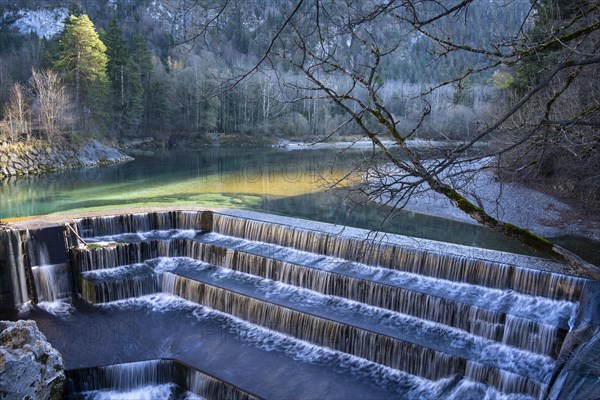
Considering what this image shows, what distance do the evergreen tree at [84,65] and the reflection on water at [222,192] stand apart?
6.17 m

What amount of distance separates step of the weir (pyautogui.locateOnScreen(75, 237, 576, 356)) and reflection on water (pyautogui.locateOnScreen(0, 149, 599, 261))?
1374 mm

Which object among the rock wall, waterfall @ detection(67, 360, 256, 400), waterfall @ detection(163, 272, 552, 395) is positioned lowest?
waterfall @ detection(67, 360, 256, 400)

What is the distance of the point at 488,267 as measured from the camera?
10.5m

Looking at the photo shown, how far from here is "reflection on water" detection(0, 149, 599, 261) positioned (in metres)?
15.5

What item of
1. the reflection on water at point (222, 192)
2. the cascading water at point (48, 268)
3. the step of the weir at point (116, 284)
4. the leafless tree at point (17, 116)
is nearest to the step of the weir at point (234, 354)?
the step of the weir at point (116, 284)

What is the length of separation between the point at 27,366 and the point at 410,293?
22.5 feet

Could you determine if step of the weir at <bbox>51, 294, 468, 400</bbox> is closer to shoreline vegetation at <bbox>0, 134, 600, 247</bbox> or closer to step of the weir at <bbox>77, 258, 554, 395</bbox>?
step of the weir at <bbox>77, 258, 554, 395</bbox>

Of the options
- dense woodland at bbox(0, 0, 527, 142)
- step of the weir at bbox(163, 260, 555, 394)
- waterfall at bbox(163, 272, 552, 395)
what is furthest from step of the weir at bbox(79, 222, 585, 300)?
dense woodland at bbox(0, 0, 527, 142)

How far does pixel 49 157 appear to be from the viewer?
94.1 feet

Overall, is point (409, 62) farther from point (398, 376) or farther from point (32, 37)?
point (398, 376)

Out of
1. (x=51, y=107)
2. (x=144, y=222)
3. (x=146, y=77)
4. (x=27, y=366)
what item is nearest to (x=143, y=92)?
(x=146, y=77)

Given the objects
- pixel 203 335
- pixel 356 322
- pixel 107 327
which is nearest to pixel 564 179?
pixel 356 322

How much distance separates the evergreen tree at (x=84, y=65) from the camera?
108 ft

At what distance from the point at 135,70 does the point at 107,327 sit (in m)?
33.8
